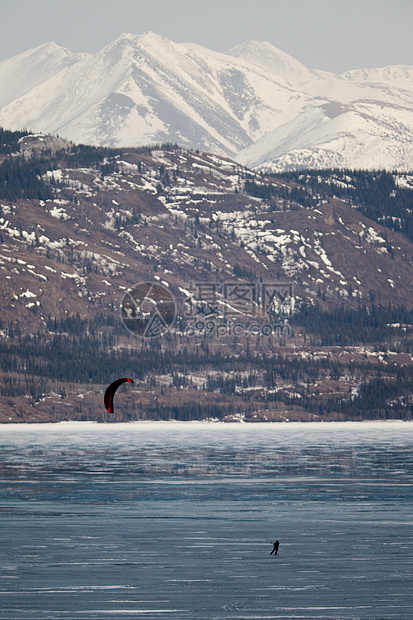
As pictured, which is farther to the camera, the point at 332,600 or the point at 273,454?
the point at 273,454

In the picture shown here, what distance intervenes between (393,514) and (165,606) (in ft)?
144

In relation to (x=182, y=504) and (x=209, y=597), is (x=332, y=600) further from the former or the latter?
(x=182, y=504)

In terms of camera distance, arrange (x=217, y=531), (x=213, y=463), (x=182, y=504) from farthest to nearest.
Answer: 1. (x=213, y=463)
2. (x=182, y=504)
3. (x=217, y=531)

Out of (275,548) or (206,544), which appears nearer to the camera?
(275,548)

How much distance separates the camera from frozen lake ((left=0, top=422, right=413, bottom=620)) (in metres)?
65.6

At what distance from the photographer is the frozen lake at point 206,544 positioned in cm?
6556

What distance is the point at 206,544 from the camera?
8594cm

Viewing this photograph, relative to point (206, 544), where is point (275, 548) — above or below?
above

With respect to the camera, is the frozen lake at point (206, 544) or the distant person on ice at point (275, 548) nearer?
the frozen lake at point (206, 544)

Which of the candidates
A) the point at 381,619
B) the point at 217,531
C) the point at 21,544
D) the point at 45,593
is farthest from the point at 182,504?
the point at 381,619

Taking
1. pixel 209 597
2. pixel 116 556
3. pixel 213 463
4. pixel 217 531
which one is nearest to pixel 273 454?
pixel 213 463

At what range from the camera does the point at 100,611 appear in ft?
209

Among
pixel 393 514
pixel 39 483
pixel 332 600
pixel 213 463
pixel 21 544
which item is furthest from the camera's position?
pixel 213 463

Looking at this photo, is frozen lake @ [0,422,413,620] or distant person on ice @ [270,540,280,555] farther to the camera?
distant person on ice @ [270,540,280,555]
